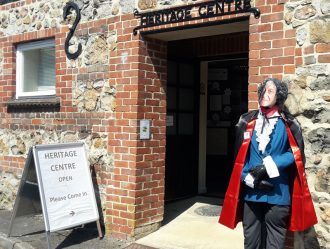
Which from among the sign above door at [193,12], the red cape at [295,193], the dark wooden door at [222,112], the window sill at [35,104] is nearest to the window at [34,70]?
the window sill at [35,104]

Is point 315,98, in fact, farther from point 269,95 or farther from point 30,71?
point 30,71

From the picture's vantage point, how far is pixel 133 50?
5.51m

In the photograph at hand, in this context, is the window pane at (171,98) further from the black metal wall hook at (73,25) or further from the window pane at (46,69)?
the window pane at (46,69)

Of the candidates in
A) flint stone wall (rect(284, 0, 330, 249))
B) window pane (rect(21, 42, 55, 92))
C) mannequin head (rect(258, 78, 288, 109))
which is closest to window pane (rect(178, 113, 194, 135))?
window pane (rect(21, 42, 55, 92))

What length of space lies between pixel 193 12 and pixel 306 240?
8.73ft

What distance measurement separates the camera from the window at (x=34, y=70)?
7.07 m

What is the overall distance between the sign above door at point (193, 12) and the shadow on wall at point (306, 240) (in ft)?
7.03

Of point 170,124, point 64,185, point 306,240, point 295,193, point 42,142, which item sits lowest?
point 306,240

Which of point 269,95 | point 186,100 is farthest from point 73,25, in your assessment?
Answer: point 269,95

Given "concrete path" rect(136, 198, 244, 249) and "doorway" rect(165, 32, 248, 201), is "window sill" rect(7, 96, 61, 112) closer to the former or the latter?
"doorway" rect(165, 32, 248, 201)

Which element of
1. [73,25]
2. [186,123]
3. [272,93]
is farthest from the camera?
[186,123]

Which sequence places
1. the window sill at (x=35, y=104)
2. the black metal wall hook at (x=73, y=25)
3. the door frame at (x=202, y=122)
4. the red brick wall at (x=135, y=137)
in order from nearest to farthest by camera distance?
the red brick wall at (x=135, y=137), the black metal wall hook at (x=73, y=25), the window sill at (x=35, y=104), the door frame at (x=202, y=122)

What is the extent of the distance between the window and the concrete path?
9.47 feet

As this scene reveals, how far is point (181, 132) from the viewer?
706 cm
